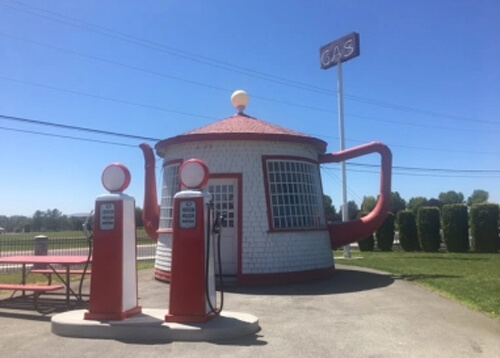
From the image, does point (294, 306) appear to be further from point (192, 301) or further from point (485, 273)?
point (485, 273)

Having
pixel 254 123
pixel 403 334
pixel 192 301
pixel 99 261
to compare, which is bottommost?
pixel 403 334

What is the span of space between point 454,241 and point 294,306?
16.7 metres

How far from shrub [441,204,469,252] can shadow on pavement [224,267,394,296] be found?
38.1 feet

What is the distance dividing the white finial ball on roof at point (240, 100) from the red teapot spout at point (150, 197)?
116 inches

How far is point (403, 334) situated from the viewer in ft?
20.2

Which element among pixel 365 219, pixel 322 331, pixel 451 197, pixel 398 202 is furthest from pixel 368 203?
pixel 322 331

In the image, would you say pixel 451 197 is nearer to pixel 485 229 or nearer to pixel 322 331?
pixel 485 229

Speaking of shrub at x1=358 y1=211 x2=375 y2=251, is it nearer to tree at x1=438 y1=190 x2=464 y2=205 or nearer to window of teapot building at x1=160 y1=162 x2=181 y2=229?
window of teapot building at x1=160 y1=162 x2=181 y2=229

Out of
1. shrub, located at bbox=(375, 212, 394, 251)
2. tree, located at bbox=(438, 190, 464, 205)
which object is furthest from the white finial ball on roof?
tree, located at bbox=(438, 190, 464, 205)

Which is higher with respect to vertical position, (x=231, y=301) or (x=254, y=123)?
(x=254, y=123)

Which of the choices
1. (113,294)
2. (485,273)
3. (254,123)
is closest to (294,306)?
(113,294)

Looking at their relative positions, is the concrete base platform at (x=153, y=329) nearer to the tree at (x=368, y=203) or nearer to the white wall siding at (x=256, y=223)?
the white wall siding at (x=256, y=223)

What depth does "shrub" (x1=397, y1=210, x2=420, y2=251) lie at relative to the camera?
23.8m

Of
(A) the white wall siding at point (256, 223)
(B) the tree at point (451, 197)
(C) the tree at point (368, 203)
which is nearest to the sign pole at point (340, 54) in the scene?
(A) the white wall siding at point (256, 223)
